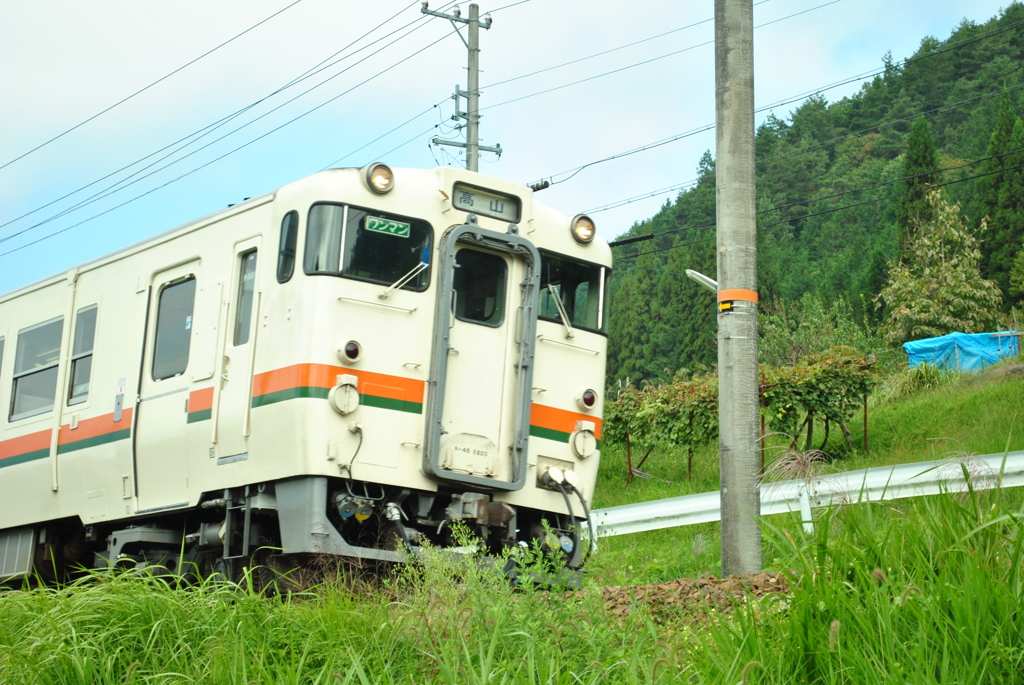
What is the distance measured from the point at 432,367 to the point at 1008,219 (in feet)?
130

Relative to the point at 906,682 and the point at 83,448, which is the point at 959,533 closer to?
the point at 906,682

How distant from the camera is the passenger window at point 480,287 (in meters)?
8.37

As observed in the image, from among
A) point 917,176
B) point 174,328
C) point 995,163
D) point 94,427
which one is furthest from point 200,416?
point 995,163

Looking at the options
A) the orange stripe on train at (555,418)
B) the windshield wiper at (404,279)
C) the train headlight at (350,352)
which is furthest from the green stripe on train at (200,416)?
the orange stripe on train at (555,418)

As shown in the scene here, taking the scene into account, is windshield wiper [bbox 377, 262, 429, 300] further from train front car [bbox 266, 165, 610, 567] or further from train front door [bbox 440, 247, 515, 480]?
train front door [bbox 440, 247, 515, 480]

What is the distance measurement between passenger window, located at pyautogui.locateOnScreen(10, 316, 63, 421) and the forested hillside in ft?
84.9

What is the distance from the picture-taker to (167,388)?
868 centimetres

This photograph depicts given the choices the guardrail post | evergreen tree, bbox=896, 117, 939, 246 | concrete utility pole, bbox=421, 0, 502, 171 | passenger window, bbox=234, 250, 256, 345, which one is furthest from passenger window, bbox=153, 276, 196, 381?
evergreen tree, bbox=896, 117, 939, 246

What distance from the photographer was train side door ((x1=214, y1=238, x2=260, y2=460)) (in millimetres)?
7895

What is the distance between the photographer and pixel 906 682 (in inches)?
148

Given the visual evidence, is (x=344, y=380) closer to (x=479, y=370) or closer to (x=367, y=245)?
(x=367, y=245)

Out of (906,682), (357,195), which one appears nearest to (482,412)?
(357,195)

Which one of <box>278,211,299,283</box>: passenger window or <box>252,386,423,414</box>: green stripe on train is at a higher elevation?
<box>278,211,299,283</box>: passenger window

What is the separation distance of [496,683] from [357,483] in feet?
11.8
